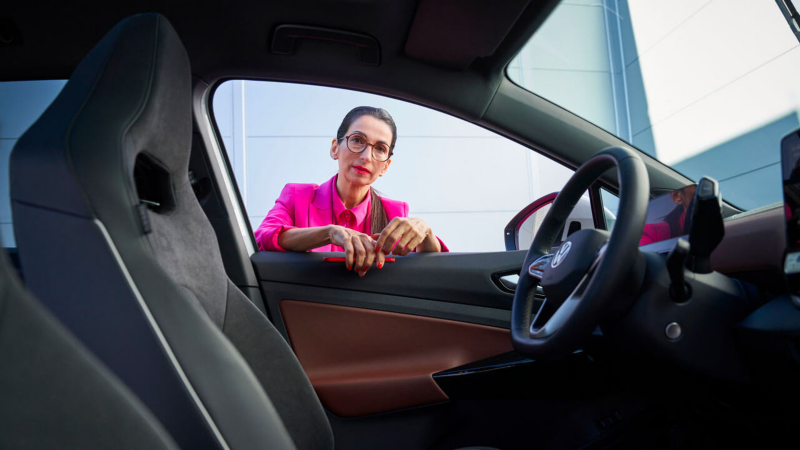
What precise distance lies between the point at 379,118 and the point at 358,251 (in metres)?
0.52

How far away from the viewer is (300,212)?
1.63 m

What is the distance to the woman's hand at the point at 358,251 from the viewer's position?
133 centimetres

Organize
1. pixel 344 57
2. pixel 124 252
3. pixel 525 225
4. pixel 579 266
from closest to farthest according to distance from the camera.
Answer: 1. pixel 124 252
2. pixel 579 266
3. pixel 344 57
4. pixel 525 225

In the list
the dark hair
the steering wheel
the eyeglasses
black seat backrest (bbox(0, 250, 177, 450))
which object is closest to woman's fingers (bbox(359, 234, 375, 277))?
the dark hair

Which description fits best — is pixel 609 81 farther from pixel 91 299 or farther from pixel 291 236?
pixel 91 299

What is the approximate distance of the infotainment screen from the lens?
940 mm

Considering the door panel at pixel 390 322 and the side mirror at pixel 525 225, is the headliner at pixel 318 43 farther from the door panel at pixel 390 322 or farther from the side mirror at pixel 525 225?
the door panel at pixel 390 322

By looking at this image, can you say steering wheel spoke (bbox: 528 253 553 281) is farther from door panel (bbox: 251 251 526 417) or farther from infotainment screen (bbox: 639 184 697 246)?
door panel (bbox: 251 251 526 417)

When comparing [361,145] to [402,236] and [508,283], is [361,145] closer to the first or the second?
[402,236]

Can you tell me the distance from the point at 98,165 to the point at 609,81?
192 centimetres

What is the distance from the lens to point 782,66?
1.06 m

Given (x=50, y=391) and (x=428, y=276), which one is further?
(x=428, y=276)

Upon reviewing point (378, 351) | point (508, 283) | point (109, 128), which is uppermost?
point (109, 128)

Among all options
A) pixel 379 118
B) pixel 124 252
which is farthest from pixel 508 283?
pixel 124 252
